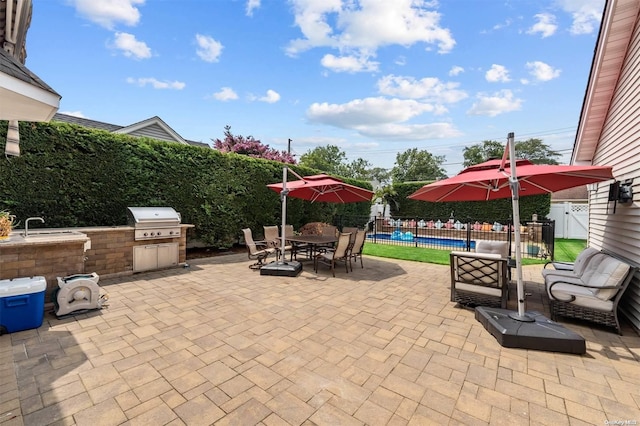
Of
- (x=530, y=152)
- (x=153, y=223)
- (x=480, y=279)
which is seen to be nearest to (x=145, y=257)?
(x=153, y=223)

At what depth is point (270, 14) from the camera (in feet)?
28.3

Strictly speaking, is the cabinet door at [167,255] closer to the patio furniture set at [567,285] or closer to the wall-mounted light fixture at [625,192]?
the patio furniture set at [567,285]

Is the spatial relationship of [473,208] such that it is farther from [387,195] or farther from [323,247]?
[323,247]

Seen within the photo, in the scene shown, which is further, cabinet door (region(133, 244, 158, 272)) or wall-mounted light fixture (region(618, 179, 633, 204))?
cabinet door (region(133, 244, 158, 272))

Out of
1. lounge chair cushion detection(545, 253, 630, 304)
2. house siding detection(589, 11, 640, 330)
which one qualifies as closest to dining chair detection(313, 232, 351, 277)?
lounge chair cushion detection(545, 253, 630, 304)

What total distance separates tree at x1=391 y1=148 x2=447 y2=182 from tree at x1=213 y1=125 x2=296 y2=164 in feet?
77.0

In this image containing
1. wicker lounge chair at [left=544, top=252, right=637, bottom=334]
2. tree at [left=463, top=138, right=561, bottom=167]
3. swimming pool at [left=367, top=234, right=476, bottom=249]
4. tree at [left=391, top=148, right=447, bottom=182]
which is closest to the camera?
wicker lounge chair at [left=544, top=252, right=637, bottom=334]

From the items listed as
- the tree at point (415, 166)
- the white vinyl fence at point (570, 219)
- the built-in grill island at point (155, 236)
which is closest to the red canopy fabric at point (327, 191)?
the built-in grill island at point (155, 236)

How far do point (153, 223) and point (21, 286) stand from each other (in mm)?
3014

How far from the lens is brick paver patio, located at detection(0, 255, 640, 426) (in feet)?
6.61

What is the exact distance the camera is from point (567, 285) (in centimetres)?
388

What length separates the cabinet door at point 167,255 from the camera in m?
6.38

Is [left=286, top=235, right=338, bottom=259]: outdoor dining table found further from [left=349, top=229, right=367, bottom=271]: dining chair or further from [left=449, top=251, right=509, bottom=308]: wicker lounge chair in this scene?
[left=449, top=251, right=509, bottom=308]: wicker lounge chair

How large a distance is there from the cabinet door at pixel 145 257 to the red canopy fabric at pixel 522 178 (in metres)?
5.96
